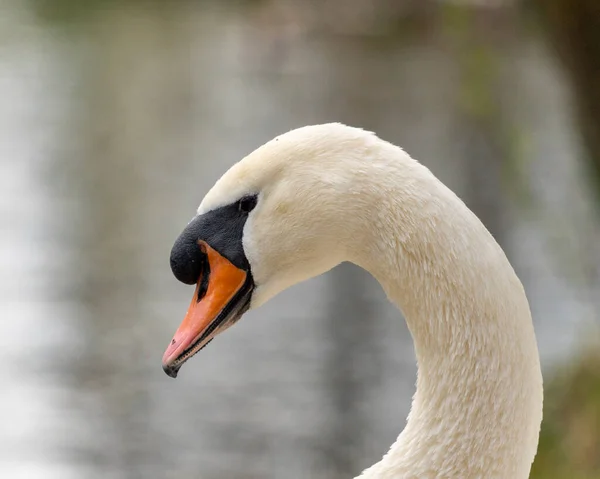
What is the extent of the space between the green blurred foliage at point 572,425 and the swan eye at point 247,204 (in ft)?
11.3

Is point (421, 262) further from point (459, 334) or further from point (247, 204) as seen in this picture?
point (247, 204)

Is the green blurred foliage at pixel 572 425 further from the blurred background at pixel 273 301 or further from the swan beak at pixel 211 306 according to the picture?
the swan beak at pixel 211 306

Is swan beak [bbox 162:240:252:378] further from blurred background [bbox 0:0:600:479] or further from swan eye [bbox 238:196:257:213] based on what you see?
blurred background [bbox 0:0:600:479]

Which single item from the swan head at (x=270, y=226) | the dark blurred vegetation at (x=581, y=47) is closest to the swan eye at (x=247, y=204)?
the swan head at (x=270, y=226)

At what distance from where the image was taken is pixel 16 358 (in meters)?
9.10

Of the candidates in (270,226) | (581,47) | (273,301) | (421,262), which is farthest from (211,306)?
(273,301)

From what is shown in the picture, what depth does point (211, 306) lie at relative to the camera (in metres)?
2.49

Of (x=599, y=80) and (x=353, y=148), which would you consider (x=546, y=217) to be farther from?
(x=353, y=148)

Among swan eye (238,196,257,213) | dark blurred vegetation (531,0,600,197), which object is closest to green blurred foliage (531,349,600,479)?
dark blurred vegetation (531,0,600,197)

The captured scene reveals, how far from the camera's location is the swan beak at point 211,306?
8.04 feet

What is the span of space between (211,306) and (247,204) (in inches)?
9.9

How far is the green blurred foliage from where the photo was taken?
18.0ft

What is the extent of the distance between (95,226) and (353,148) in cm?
1034

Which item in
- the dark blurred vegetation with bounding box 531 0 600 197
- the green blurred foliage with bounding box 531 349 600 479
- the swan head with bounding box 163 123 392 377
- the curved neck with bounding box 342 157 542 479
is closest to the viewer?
the curved neck with bounding box 342 157 542 479
